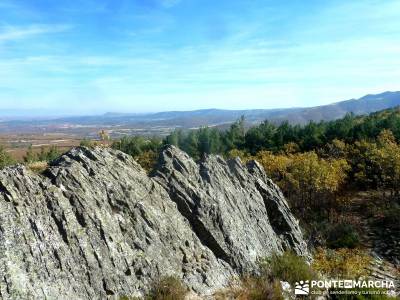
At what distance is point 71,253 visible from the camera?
13695 mm

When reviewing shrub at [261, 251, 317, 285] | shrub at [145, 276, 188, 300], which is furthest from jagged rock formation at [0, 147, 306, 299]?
shrub at [261, 251, 317, 285]

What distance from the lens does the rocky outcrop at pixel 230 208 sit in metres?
19.7

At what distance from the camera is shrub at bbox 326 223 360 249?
34094mm

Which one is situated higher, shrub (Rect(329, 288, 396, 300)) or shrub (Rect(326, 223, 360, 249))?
shrub (Rect(329, 288, 396, 300))

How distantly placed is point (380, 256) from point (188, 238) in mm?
21149

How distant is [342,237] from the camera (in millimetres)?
35375

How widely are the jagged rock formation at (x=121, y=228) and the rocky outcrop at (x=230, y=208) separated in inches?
2.6

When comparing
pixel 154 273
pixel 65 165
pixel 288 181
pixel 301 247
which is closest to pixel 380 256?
pixel 301 247

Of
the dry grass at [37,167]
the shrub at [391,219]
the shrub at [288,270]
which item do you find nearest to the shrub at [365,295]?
the shrub at [288,270]

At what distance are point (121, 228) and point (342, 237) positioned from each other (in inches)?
1005

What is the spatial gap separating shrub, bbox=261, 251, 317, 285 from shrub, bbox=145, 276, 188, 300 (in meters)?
5.14

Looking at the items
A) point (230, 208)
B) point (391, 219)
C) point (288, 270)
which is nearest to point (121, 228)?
point (230, 208)

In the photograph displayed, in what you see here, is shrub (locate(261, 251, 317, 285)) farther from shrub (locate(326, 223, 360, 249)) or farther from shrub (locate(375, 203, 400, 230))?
shrub (locate(375, 203, 400, 230))

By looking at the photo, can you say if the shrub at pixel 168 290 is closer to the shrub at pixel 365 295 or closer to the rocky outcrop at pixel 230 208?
the rocky outcrop at pixel 230 208
